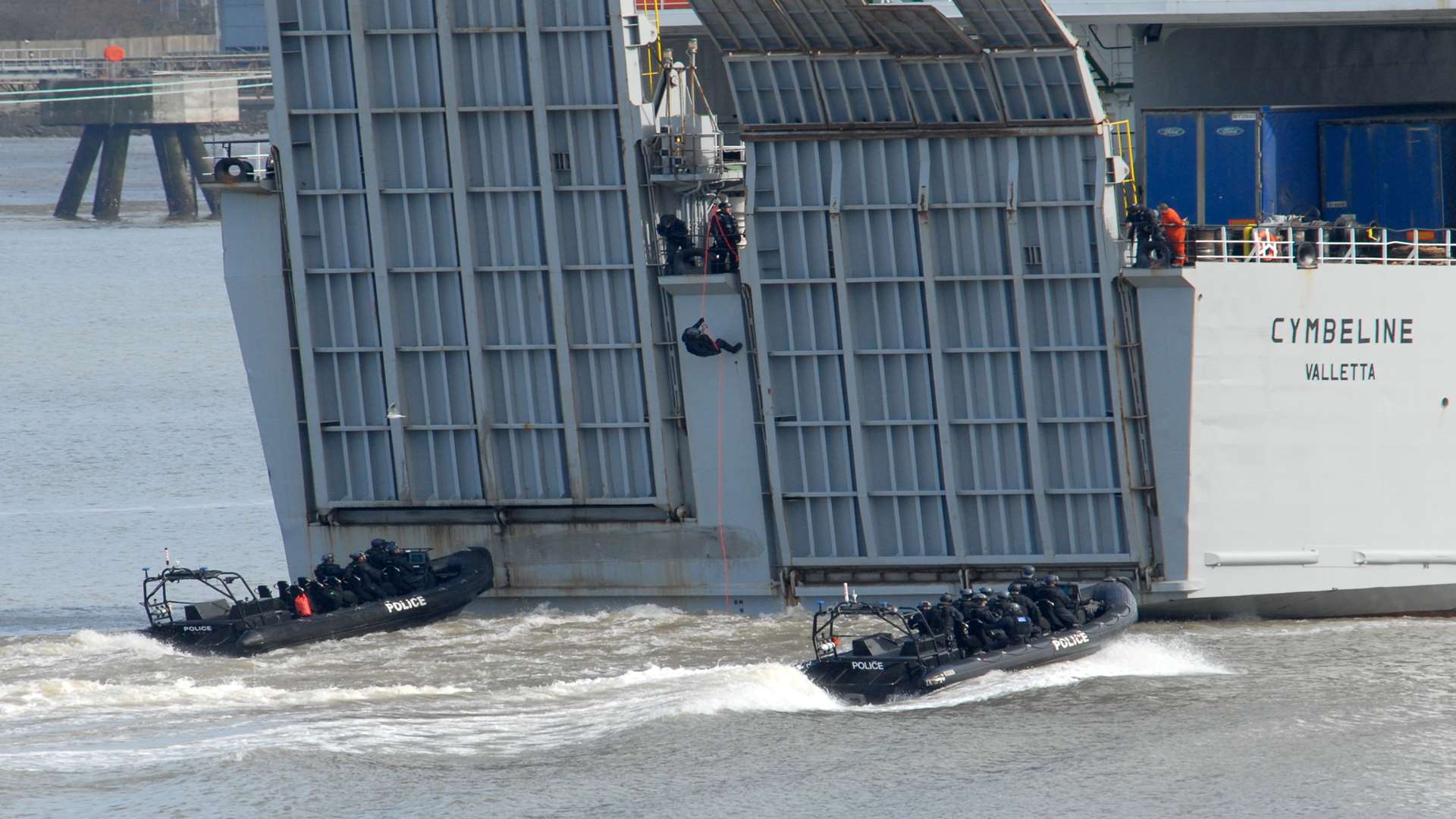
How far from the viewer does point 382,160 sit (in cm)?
2489

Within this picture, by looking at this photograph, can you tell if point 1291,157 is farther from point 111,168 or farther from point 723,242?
point 111,168

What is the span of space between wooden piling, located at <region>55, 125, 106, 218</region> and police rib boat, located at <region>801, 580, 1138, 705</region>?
78.7 meters

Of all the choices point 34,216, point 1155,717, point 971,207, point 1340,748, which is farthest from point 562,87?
point 34,216

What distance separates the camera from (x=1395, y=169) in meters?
26.2

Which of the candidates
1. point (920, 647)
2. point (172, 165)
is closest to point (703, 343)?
point (920, 647)

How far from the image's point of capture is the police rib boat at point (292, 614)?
78.4ft

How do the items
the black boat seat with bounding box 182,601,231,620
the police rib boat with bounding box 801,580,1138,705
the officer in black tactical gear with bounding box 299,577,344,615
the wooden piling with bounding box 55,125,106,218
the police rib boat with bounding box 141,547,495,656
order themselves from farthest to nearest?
the wooden piling with bounding box 55,125,106,218
the officer in black tactical gear with bounding box 299,577,344,615
the black boat seat with bounding box 182,601,231,620
the police rib boat with bounding box 141,547,495,656
the police rib boat with bounding box 801,580,1138,705

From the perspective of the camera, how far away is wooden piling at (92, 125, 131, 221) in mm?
94375

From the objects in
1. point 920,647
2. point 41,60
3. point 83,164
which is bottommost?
point 920,647

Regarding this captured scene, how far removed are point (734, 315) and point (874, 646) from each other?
191 inches

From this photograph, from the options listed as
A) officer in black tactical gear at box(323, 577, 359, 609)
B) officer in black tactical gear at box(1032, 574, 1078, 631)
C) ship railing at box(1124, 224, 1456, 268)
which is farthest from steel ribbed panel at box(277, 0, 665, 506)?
ship railing at box(1124, 224, 1456, 268)

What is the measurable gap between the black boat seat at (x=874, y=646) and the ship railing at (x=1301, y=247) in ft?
17.2

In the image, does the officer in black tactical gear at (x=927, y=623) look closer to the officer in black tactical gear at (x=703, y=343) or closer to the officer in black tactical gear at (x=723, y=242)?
the officer in black tactical gear at (x=703, y=343)

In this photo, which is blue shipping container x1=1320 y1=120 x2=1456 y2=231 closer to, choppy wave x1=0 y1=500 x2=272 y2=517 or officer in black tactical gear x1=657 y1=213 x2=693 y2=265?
officer in black tactical gear x1=657 y1=213 x2=693 y2=265
